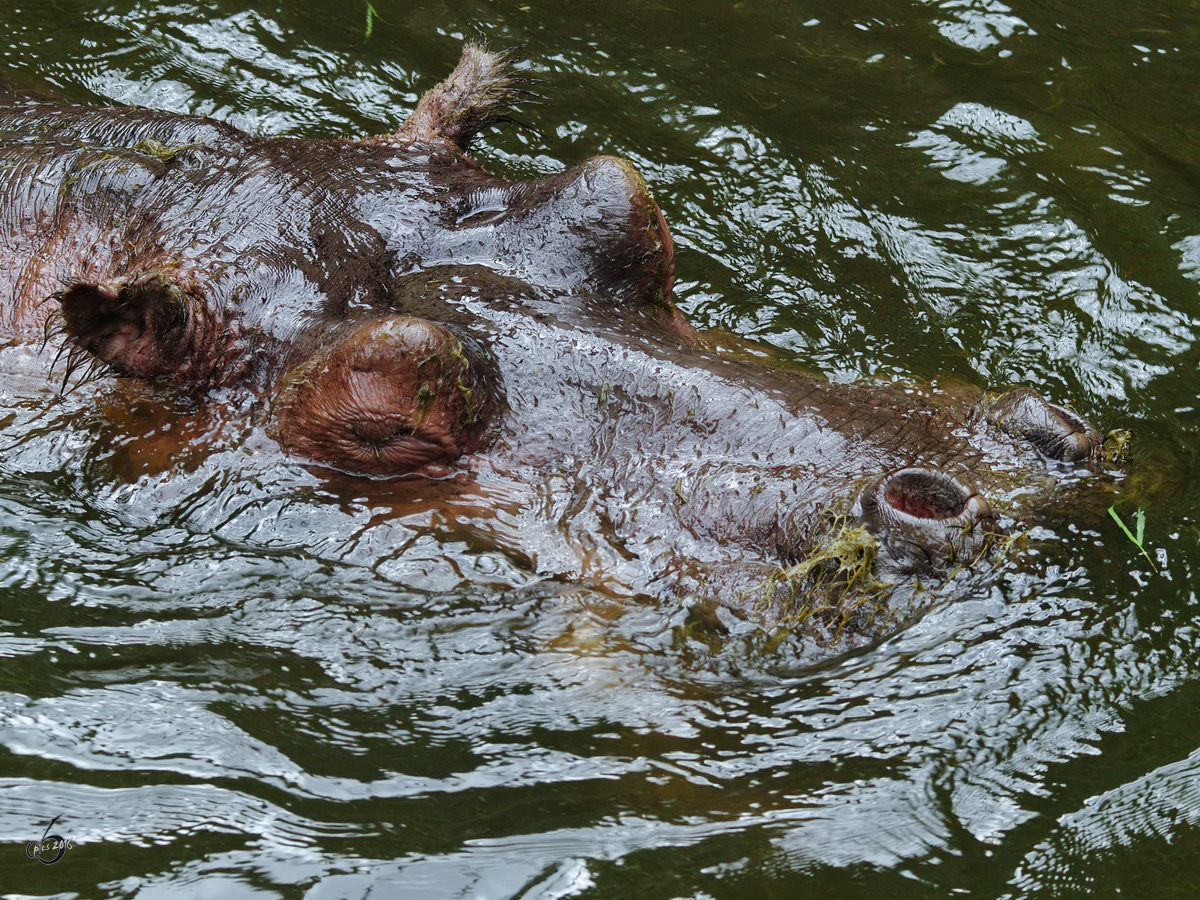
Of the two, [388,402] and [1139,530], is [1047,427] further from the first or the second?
[388,402]

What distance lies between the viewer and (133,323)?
13.7 feet

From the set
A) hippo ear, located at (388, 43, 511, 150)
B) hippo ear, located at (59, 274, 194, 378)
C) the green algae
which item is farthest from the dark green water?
hippo ear, located at (388, 43, 511, 150)

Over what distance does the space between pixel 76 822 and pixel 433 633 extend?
3.80ft

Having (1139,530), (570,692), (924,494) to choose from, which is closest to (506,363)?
(570,692)

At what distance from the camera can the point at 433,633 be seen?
3.95 metres

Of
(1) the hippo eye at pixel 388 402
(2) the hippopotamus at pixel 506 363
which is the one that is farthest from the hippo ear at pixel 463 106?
(1) the hippo eye at pixel 388 402

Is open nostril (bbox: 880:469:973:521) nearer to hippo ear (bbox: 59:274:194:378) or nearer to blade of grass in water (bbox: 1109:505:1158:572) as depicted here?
blade of grass in water (bbox: 1109:505:1158:572)

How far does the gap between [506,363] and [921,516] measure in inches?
58.6

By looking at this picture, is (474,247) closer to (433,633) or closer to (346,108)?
(433,633)

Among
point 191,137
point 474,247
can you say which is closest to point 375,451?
point 474,247

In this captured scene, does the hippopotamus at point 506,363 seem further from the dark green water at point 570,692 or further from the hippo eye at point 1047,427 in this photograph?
the dark green water at point 570,692

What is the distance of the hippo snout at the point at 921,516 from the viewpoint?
11.4 ft

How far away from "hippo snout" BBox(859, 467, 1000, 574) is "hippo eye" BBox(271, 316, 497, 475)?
1.33 metres

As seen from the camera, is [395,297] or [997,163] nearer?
[395,297]
